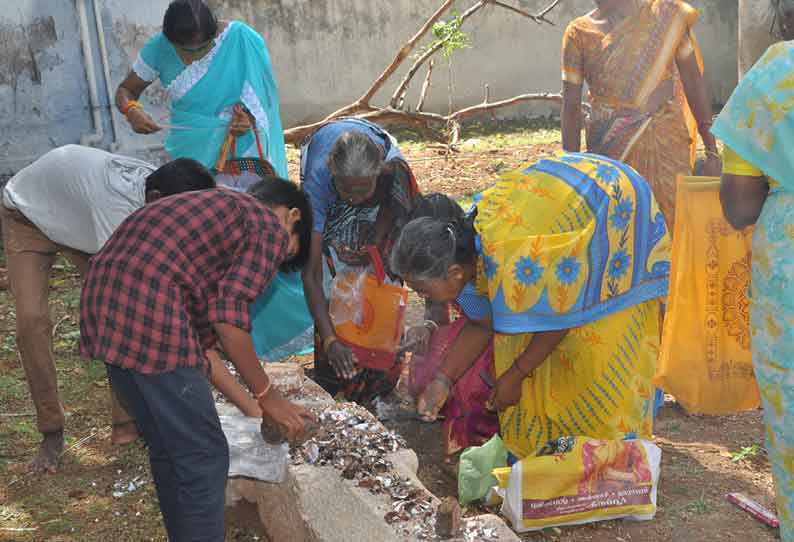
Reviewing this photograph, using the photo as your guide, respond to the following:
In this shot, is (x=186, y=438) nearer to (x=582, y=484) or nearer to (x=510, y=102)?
(x=582, y=484)

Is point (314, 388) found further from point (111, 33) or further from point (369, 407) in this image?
point (111, 33)

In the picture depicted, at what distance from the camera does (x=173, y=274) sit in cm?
250

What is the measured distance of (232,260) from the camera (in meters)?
2.55

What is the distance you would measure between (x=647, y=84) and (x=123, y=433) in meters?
3.03

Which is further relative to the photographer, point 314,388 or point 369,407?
point 369,407

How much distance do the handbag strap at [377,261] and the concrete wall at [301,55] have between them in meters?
4.26

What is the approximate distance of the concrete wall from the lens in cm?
778

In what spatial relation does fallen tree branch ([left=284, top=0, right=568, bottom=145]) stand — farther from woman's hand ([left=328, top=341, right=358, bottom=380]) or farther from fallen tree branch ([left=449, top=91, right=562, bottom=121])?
woman's hand ([left=328, top=341, right=358, bottom=380])

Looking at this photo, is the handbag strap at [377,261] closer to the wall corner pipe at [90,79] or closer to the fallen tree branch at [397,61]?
the fallen tree branch at [397,61]

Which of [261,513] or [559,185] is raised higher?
[559,185]

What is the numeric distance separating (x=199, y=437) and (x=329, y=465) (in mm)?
756

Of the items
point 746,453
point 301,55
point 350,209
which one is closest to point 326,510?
point 350,209

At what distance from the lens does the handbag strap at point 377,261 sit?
168 inches

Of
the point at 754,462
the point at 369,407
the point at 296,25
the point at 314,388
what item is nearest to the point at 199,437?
the point at 314,388
